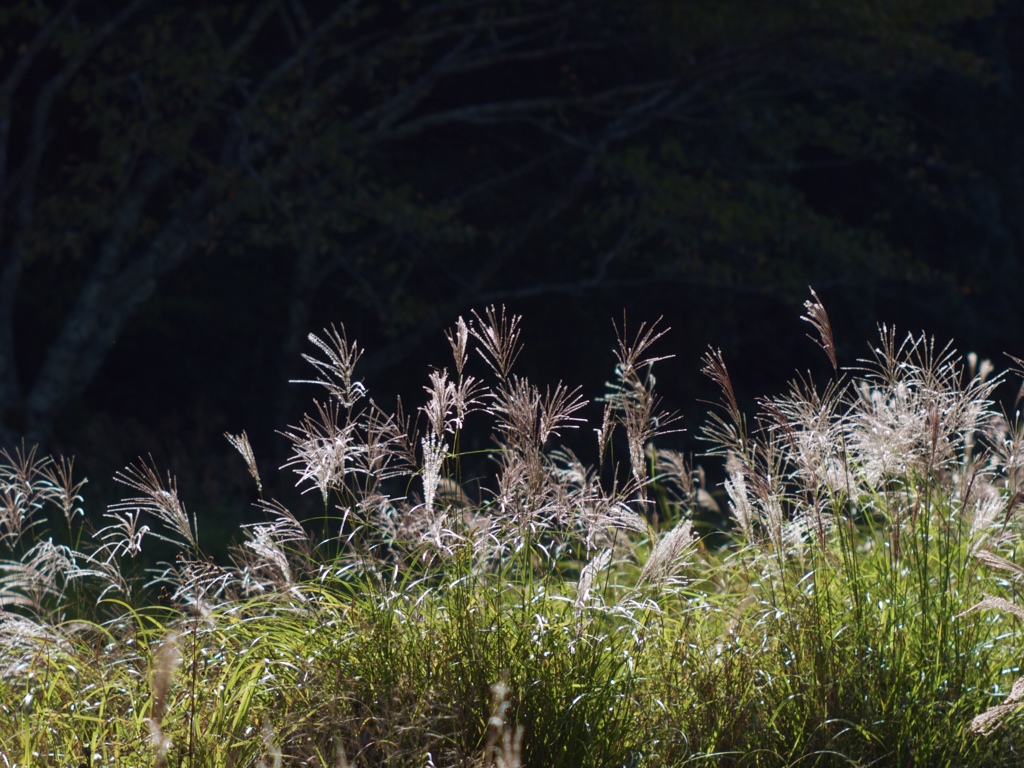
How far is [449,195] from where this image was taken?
38.6ft

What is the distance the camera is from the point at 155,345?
12.8 meters

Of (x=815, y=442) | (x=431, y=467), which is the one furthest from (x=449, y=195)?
(x=431, y=467)

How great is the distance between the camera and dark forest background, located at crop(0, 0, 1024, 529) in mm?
9297

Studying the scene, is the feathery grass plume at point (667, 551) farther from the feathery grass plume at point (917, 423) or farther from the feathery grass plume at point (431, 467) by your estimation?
the feathery grass plume at point (917, 423)

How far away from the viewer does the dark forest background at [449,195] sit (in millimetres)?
9297

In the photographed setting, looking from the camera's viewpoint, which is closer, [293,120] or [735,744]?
[735,744]

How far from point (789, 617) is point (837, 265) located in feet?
29.7

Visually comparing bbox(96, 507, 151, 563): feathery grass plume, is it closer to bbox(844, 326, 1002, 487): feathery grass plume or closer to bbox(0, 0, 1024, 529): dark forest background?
bbox(844, 326, 1002, 487): feathery grass plume

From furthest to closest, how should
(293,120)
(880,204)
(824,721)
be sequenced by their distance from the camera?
1. (880,204)
2. (293,120)
3. (824,721)

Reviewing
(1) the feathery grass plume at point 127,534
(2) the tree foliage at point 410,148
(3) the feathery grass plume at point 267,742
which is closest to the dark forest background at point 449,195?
(2) the tree foliage at point 410,148

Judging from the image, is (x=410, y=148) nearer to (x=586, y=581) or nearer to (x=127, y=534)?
(x=127, y=534)

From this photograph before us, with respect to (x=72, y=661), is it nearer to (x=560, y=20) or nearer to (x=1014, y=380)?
(x=560, y=20)

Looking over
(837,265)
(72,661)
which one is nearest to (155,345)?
(837,265)

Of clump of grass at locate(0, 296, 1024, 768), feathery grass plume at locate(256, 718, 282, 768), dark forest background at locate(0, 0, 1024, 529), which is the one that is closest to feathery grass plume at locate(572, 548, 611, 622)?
clump of grass at locate(0, 296, 1024, 768)
